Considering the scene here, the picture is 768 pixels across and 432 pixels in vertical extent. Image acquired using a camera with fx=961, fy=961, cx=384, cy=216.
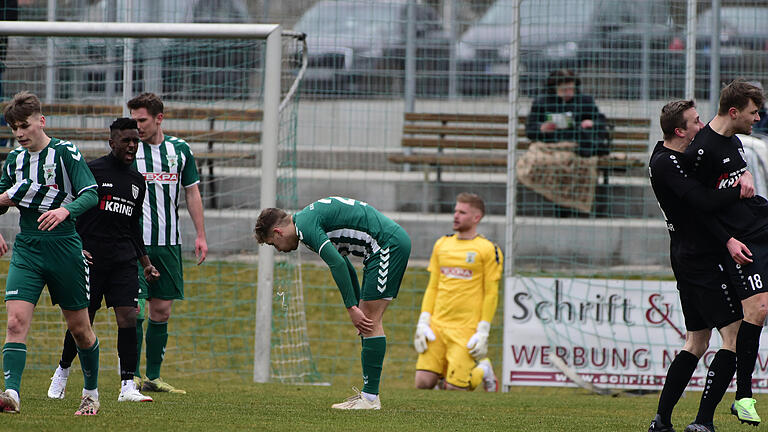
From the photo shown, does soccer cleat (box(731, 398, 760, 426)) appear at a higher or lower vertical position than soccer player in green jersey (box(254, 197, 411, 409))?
lower

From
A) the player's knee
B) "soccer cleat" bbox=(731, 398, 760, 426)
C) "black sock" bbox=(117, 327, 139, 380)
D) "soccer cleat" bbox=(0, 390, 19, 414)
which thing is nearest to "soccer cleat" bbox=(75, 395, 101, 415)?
"soccer cleat" bbox=(0, 390, 19, 414)

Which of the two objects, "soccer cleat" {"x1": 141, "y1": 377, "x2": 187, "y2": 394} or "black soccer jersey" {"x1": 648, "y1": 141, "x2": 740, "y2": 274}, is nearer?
"black soccer jersey" {"x1": 648, "y1": 141, "x2": 740, "y2": 274}

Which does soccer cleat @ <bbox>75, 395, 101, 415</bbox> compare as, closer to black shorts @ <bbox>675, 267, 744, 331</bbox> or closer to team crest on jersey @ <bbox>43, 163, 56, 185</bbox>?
team crest on jersey @ <bbox>43, 163, 56, 185</bbox>

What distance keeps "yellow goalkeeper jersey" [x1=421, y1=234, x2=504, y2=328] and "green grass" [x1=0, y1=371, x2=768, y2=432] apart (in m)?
0.93

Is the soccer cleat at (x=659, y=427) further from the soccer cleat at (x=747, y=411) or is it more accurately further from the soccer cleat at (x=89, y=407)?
the soccer cleat at (x=89, y=407)

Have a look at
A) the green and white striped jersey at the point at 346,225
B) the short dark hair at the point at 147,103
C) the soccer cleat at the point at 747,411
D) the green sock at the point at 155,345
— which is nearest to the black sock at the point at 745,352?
the soccer cleat at the point at 747,411

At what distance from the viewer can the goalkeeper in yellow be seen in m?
8.81

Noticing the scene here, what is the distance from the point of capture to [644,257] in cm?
1113

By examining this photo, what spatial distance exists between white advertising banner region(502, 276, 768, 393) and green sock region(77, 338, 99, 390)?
173 inches

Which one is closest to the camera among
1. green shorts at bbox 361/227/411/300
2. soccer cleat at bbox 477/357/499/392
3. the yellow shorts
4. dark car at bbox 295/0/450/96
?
green shorts at bbox 361/227/411/300

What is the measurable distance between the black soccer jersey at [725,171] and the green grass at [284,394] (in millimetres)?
1312

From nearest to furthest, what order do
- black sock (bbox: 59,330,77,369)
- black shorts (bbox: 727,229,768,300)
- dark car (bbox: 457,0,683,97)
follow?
black shorts (bbox: 727,229,768,300) < black sock (bbox: 59,330,77,369) < dark car (bbox: 457,0,683,97)

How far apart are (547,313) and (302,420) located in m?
3.94

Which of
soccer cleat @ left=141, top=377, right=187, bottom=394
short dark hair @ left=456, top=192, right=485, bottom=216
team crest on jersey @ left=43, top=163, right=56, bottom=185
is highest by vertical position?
team crest on jersey @ left=43, top=163, right=56, bottom=185
